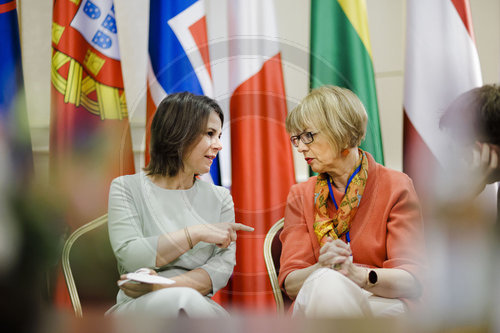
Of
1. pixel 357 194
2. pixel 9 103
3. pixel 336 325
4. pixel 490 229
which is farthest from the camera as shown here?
pixel 9 103

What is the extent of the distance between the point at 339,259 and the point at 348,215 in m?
0.10

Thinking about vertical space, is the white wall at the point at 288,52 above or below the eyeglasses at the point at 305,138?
above

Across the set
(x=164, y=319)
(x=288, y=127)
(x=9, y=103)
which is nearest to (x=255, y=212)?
(x=288, y=127)

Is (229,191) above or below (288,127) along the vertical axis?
below

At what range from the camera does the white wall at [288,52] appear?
0.71 metres

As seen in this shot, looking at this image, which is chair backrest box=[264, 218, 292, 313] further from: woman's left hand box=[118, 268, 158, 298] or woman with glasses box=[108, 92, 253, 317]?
woman's left hand box=[118, 268, 158, 298]

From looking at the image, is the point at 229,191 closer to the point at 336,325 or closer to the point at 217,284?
the point at 217,284

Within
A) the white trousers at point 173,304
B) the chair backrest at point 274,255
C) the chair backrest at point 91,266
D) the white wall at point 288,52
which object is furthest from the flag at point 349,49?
the chair backrest at point 91,266

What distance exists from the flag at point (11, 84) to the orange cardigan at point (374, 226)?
0.49 m

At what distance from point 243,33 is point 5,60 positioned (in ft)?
1.58

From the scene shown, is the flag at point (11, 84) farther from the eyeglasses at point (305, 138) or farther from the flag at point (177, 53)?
the eyeglasses at point (305, 138)

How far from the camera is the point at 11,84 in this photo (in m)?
0.82

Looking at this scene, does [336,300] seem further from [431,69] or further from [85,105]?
[85,105]

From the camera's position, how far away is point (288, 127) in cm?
67
